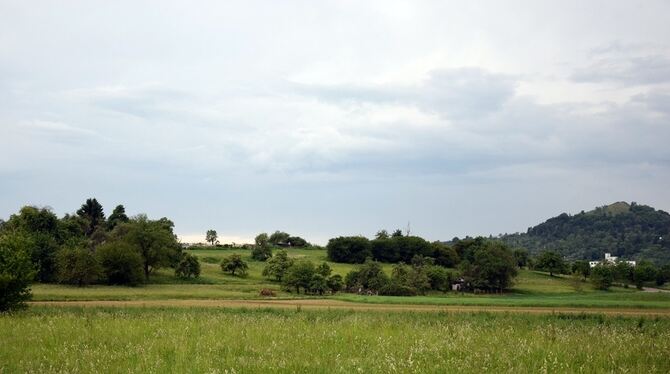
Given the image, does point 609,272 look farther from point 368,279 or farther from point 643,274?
point 368,279

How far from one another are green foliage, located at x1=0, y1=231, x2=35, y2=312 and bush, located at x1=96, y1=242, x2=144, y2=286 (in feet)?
173

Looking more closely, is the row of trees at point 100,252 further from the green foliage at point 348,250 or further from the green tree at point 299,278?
the green foliage at point 348,250

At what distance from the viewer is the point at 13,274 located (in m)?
35.9

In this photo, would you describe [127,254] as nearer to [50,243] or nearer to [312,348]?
[50,243]

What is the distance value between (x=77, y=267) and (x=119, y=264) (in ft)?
24.6

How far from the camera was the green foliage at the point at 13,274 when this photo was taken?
35625 mm

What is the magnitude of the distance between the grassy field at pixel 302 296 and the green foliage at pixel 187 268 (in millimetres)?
1591

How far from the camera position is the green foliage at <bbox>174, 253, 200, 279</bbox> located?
101 meters

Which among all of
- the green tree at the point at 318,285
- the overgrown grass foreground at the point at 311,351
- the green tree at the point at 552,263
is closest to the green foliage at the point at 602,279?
the green tree at the point at 552,263

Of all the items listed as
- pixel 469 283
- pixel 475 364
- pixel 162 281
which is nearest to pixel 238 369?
pixel 475 364

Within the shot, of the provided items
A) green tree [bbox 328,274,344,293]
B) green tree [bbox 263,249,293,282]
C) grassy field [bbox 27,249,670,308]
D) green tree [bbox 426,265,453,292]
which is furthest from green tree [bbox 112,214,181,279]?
green tree [bbox 426,265,453,292]

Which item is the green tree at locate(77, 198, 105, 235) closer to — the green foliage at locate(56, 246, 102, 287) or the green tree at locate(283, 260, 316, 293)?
the green foliage at locate(56, 246, 102, 287)

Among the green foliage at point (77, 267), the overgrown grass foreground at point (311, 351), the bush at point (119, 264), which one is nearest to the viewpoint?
the overgrown grass foreground at point (311, 351)

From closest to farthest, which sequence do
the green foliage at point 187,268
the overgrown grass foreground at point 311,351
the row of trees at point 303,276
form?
the overgrown grass foreground at point 311,351
the row of trees at point 303,276
the green foliage at point 187,268
